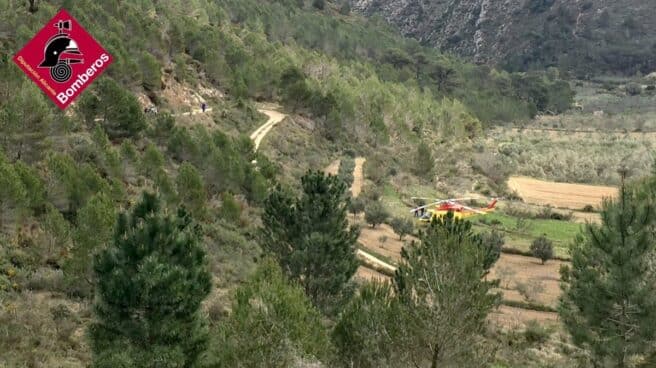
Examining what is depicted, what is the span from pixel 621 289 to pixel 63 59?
922 inches

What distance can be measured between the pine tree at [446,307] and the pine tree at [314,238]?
1020cm

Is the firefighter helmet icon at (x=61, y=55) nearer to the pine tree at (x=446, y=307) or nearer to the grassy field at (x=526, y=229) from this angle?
the pine tree at (x=446, y=307)

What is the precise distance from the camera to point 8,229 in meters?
Result: 25.2

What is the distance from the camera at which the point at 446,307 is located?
1367 centimetres

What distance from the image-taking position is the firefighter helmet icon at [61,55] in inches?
917

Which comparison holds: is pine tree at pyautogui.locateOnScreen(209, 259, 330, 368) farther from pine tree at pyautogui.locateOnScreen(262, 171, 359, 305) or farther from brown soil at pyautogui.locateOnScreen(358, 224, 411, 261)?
brown soil at pyautogui.locateOnScreen(358, 224, 411, 261)

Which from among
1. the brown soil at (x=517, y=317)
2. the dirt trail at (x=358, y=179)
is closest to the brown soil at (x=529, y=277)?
the brown soil at (x=517, y=317)

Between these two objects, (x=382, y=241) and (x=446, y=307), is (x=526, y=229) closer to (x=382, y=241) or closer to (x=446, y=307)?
(x=382, y=241)

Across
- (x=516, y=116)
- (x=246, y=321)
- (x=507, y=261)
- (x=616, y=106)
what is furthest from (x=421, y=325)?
(x=616, y=106)

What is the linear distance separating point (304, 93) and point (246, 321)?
7265 centimetres

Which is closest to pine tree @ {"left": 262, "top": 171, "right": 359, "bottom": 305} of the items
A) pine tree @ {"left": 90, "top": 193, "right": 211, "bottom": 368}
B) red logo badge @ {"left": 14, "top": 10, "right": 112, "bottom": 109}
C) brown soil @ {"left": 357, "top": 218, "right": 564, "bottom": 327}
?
brown soil @ {"left": 357, "top": 218, "right": 564, "bottom": 327}

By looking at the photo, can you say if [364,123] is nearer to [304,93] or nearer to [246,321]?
[304,93]

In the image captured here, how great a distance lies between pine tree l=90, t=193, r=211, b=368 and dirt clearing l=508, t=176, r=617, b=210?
199 ft

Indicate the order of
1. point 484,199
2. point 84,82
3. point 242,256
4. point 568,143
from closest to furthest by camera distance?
1. point 84,82
2. point 242,256
3. point 484,199
4. point 568,143
